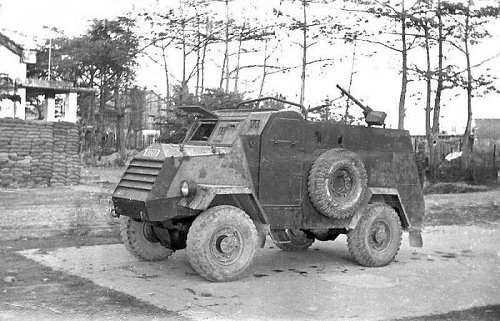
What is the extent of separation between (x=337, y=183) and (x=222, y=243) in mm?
1858

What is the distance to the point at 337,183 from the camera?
865 centimetres

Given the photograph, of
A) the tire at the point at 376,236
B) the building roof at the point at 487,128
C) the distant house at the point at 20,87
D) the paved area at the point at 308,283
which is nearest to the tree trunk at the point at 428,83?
the building roof at the point at 487,128

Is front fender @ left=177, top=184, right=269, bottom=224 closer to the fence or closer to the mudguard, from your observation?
the mudguard

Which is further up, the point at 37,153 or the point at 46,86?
the point at 46,86

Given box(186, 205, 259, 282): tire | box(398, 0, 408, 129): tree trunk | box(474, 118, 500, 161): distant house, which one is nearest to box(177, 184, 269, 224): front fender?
box(186, 205, 259, 282): tire

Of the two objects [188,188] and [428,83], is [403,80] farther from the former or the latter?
[188,188]

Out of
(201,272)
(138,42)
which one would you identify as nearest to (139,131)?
(138,42)

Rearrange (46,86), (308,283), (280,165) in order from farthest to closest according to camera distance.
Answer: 1. (46,86)
2. (280,165)
3. (308,283)

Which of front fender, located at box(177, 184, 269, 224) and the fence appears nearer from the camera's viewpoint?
front fender, located at box(177, 184, 269, 224)

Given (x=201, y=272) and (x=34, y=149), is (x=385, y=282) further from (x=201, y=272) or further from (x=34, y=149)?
(x=34, y=149)

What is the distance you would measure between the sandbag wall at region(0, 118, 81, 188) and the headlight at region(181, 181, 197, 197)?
1496 cm

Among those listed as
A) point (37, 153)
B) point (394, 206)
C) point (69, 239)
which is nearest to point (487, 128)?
point (37, 153)

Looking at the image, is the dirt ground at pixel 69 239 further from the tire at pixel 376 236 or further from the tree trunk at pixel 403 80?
the tree trunk at pixel 403 80

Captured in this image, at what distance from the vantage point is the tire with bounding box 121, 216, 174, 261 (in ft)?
28.2
